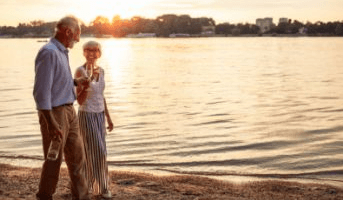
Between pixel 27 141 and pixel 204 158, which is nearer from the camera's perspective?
pixel 204 158

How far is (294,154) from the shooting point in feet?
39.9

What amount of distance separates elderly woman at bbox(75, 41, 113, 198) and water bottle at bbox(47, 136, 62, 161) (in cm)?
92

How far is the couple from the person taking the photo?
225 inches

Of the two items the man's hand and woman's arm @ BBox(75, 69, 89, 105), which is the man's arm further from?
woman's arm @ BBox(75, 69, 89, 105)

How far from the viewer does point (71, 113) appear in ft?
20.0

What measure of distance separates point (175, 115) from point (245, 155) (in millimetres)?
7392

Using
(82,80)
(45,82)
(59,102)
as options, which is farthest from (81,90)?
(45,82)

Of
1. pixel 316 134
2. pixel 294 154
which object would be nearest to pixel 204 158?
pixel 294 154

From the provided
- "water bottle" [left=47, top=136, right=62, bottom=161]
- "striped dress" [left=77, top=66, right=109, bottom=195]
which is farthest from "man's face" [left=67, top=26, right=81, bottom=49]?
"water bottle" [left=47, top=136, right=62, bottom=161]

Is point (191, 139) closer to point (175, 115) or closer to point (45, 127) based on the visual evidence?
point (175, 115)

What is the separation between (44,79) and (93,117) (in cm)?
Result: 122

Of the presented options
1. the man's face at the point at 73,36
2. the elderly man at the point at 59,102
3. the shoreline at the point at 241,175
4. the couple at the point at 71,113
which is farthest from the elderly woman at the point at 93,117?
the shoreline at the point at 241,175

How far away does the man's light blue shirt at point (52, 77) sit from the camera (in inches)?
224

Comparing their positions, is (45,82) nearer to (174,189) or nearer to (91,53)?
(91,53)
